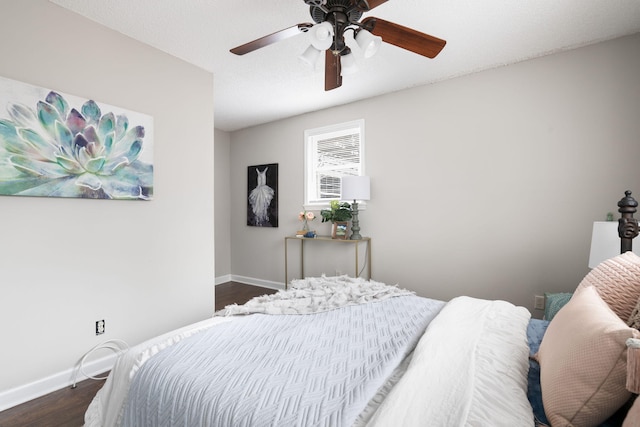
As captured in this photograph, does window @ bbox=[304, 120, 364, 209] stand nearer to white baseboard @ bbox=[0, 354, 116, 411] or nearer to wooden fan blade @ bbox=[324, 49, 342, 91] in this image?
wooden fan blade @ bbox=[324, 49, 342, 91]

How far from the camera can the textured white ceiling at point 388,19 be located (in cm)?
203

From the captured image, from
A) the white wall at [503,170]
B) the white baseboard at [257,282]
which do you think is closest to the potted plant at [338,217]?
the white wall at [503,170]

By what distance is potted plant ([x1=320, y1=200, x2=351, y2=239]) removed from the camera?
12.1 ft

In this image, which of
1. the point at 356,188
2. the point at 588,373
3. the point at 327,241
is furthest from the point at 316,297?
the point at 327,241

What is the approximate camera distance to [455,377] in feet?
3.07

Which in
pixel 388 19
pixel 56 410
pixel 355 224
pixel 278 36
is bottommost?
pixel 56 410

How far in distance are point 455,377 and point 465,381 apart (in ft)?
0.11

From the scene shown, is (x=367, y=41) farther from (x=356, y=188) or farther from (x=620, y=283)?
(x=356, y=188)

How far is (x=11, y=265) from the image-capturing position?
1831 mm

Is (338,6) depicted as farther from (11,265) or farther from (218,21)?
(11,265)

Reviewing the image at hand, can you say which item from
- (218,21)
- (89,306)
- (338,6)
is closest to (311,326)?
(338,6)

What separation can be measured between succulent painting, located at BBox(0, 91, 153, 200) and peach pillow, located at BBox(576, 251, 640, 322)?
2.86 m

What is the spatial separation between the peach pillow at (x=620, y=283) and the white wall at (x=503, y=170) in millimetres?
1508

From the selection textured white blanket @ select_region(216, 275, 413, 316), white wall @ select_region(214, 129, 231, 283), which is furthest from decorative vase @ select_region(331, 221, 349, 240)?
white wall @ select_region(214, 129, 231, 283)
